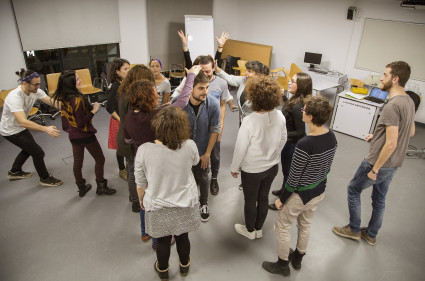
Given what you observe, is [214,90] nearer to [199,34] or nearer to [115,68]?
[115,68]

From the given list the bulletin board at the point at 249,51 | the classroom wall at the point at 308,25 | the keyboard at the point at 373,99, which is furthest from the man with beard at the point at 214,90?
the bulletin board at the point at 249,51

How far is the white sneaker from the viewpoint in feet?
9.36

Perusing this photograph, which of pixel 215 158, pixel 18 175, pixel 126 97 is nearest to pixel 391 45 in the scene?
pixel 215 158

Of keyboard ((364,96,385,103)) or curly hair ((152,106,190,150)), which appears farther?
keyboard ((364,96,385,103))

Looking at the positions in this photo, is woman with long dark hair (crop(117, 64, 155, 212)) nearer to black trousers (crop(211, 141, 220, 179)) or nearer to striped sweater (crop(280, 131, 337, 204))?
black trousers (crop(211, 141, 220, 179))

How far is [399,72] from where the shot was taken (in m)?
2.31

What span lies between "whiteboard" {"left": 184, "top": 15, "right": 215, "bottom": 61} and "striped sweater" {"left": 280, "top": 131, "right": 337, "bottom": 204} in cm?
578

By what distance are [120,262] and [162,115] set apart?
156cm

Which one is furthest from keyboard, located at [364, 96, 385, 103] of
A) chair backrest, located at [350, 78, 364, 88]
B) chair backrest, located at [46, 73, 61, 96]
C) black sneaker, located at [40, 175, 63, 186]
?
chair backrest, located at [46, 73, 61, 96]

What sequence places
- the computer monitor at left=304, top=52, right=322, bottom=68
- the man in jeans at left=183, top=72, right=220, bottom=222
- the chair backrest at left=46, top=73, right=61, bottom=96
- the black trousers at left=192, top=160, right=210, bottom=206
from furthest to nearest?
the computer monitor at left=304, top=52, right=322, bottom=68
the chair backrest at left=46, top=73, right=61, bottom=96
the black trousers at left=192, top=160, right=210, bottom=206
the man in jeans at left=183, top=72, right=220, bottom=222

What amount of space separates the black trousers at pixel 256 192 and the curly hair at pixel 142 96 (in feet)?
3.13

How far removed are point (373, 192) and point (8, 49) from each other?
19.9 ft

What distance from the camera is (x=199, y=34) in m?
7.33

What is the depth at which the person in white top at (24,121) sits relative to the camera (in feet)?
10.2
